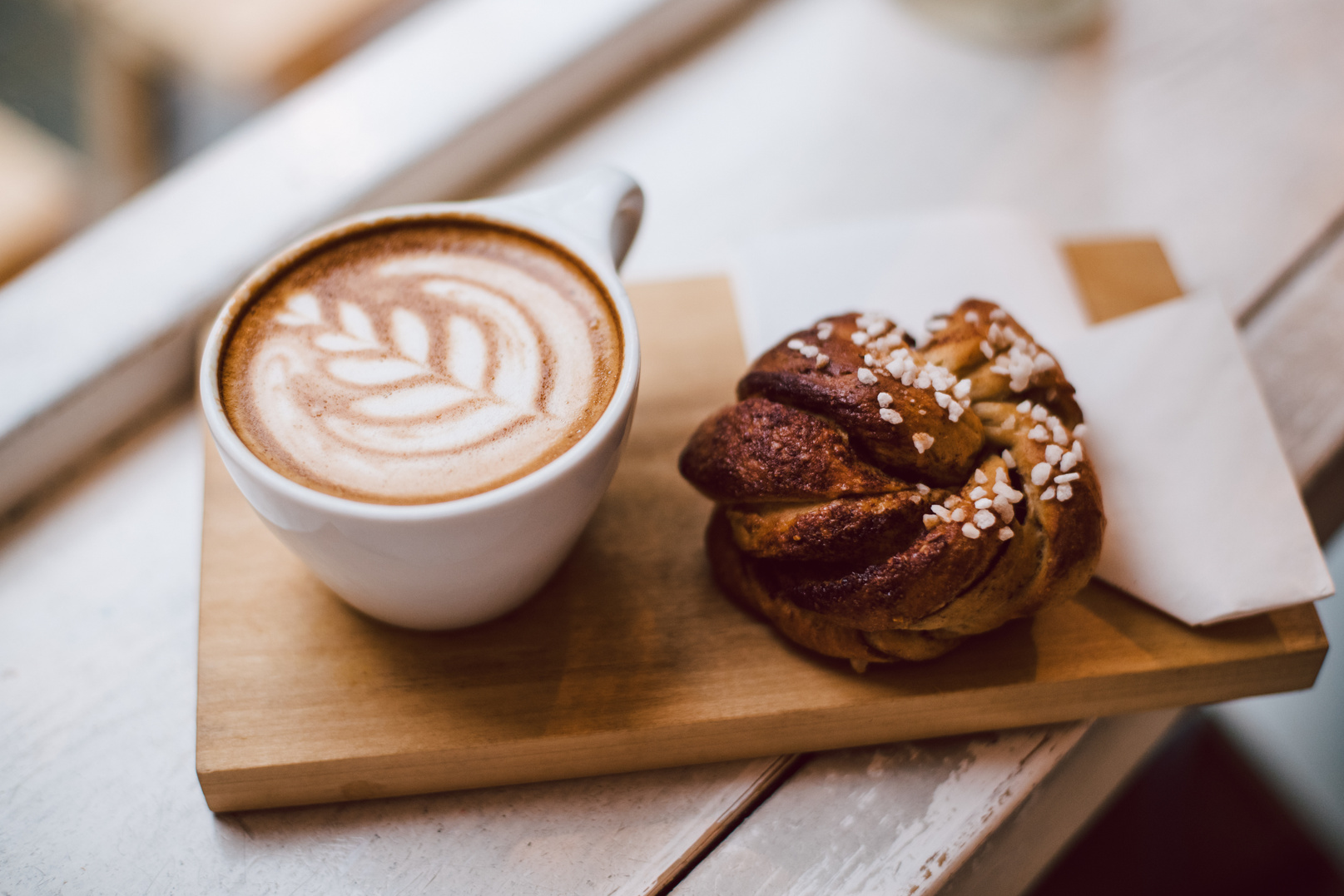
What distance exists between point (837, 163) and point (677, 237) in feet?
0.91

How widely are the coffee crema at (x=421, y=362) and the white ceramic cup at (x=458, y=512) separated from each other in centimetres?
1

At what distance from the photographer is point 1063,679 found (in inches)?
31.1

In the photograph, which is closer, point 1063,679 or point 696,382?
point 1063,679

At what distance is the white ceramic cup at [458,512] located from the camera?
0.66 m

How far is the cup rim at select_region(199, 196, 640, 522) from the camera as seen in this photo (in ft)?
2.14

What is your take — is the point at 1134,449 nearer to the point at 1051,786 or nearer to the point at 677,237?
the point at 1051,786

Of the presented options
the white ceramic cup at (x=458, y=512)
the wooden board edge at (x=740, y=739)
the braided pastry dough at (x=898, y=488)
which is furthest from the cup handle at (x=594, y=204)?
the wooden board edge at (x=740, y=739)

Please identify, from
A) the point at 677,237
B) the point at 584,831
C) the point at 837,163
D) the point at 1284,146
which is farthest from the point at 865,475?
the point at 1284,146

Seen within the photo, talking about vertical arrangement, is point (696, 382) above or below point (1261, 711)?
above

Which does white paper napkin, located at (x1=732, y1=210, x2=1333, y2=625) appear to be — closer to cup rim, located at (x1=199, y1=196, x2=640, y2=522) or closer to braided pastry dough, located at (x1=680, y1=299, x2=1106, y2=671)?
braided pastry dough, located at (x1=680, y1=299, x2=1106, y2=671)

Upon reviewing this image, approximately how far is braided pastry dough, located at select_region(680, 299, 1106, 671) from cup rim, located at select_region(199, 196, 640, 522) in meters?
0.12

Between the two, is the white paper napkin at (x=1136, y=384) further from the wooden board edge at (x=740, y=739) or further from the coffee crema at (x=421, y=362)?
the coffee crema at (x=421, y=362)

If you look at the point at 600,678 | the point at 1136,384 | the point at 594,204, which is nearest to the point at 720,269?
the point at 594,204

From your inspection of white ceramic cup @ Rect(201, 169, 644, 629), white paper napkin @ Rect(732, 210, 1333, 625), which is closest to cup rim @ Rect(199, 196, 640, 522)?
white ceramic cup @ Rect(201, 169, 644, 629)
